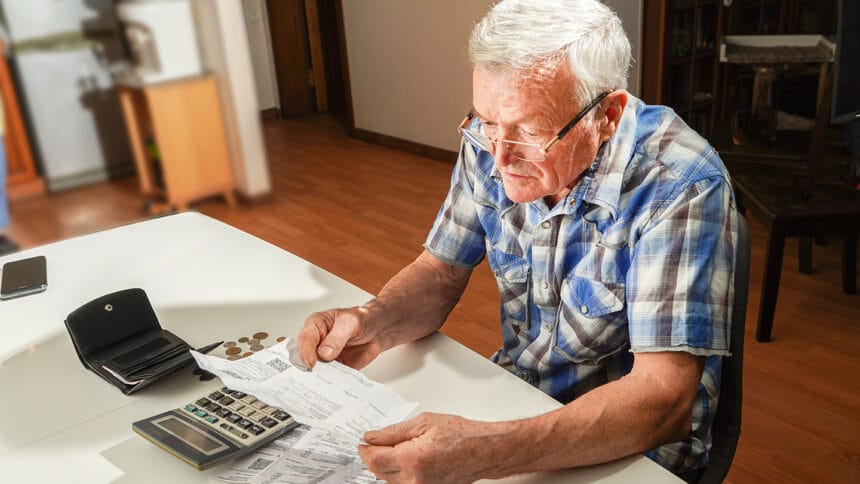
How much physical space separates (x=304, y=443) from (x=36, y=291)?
676mm

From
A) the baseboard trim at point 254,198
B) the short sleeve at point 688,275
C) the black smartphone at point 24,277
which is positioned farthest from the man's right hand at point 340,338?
the baseboard trim at point 254,198

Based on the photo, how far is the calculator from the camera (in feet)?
2.69

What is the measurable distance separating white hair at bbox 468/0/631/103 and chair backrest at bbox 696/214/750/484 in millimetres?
249

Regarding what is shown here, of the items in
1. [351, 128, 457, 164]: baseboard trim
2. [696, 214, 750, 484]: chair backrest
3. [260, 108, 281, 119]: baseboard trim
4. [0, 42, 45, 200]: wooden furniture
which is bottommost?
[351, 128, 457, 164]: baseboard trim

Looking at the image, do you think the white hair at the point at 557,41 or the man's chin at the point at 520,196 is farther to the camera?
the man's chin at the point at 520,196

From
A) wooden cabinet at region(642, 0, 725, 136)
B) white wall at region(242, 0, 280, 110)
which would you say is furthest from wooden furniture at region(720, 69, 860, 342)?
white wall at region(242, 0, 280, 110)

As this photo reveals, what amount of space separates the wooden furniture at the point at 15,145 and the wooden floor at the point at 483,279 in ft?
0.05

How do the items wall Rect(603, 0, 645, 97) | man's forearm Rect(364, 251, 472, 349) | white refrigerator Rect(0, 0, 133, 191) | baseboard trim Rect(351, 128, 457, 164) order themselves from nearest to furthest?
white refrigerator Rect(0, 0, 133, 191), man's forearm Rect(364, 251, 472, 349), wall Rect(603, 0, 645, 97), baseboard trim Rect(351, 128, 457, 164)

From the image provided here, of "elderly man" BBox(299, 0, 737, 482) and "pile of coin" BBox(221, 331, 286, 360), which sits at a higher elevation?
"elderly man" BBox(299, 0, 737, 482)

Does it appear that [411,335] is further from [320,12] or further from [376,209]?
[320,12]

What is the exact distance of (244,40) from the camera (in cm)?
31

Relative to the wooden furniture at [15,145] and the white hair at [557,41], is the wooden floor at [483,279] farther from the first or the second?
the white hair at [557,41]

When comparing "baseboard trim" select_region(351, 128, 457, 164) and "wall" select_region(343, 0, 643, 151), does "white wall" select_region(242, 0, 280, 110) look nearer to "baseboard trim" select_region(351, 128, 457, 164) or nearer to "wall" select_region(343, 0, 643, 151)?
"wall" select_region(343, 0, 643, 151)

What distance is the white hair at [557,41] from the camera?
2.93 ft
